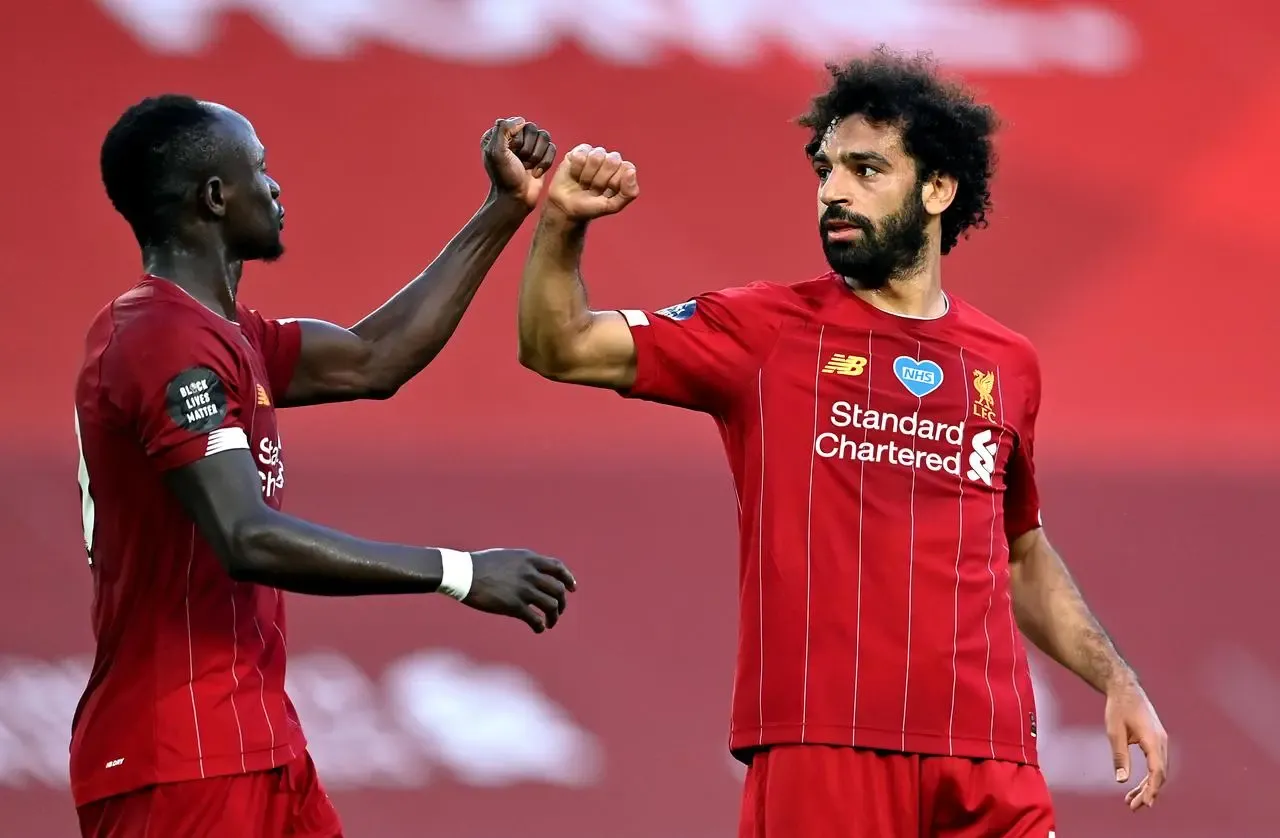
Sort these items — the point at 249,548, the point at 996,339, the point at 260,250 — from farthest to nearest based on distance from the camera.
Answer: the point at 996,339 → the point at 260,250 → the point at 249,548

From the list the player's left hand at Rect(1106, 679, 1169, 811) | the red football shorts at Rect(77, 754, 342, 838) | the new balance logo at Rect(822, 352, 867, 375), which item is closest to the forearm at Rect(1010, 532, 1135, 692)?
the player's left hand at Rect(1106, 679, 1169, 811)

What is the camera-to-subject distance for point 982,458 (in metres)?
3.36

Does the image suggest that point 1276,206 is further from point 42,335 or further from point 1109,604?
point 42,335

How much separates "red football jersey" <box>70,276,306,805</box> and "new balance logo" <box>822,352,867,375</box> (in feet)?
3.45

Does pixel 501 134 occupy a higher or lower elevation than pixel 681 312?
higher

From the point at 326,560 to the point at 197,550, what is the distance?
0.29 meters

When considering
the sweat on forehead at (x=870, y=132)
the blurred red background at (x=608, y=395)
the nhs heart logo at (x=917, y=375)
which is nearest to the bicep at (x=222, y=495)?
the nhs heart logo at (x=917, y=375)

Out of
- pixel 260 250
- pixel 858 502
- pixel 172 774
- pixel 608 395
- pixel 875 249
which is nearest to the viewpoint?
pixel 172 774

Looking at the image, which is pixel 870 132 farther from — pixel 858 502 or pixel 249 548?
pixel 249 548

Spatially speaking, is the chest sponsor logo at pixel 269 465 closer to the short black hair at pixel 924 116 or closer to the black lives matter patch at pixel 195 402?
the black lives matter patch at pixel 195 402

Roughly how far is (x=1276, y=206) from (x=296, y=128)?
120 inches

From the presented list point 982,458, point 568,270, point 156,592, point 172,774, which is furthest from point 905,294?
point 172,774

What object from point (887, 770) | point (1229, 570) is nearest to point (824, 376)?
point (887, 770)

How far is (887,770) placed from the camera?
3.13 meters
